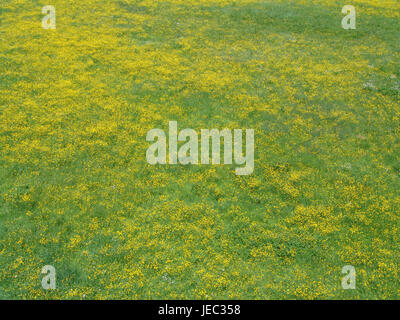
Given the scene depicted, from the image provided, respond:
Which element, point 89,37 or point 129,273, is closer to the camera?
point 129,273

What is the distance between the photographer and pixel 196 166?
71.9ft

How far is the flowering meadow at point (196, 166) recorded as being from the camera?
618 inches

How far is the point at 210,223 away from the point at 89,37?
29.8 m

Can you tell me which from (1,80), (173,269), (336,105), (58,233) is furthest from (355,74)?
(1,80)

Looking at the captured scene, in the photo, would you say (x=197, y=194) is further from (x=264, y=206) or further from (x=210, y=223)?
(x=264, y=206)

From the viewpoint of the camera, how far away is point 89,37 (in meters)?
37.2

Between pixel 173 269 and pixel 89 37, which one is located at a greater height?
pixel 89 37

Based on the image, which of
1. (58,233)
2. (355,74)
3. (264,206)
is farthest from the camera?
(355,74)

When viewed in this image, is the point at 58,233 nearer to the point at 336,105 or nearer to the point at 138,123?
the point at 138,123

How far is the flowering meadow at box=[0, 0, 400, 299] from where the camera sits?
15.7 m

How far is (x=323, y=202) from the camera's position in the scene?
19562mm

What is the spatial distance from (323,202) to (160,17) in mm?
35282
